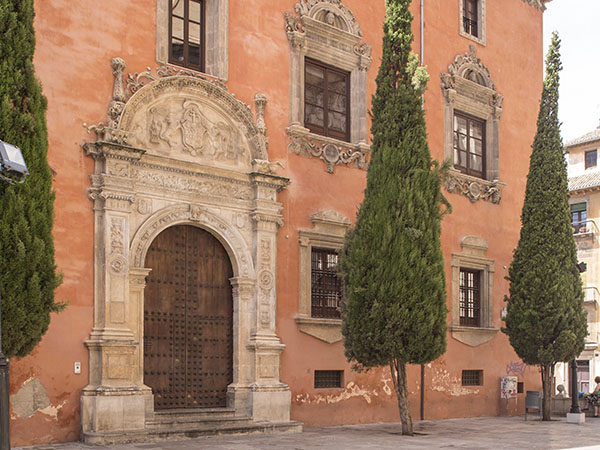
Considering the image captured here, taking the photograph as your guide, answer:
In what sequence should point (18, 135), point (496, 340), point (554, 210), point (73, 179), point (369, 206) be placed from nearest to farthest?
1. point (18, 135)
2. point (73, 179)
3. point (369, 206)
4. point (554, 210)
5. point (496, 340)

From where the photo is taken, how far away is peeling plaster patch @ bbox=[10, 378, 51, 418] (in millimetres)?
10727

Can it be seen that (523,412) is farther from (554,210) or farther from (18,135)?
(18,135)

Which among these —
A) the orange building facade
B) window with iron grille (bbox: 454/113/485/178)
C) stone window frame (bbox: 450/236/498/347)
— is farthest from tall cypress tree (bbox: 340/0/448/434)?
window with iron grille (bbox: 454/113/485/178)

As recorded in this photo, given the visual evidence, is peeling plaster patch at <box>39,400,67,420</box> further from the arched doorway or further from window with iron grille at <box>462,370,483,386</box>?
window with iron grille at <box>462,370,483,386</box>

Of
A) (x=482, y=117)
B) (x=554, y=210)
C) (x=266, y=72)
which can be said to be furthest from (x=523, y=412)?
(x=266, y=72)

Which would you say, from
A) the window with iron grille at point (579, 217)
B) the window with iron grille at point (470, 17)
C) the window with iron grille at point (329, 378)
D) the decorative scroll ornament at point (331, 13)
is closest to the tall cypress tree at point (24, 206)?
the window with iron grille at point (329, 378)

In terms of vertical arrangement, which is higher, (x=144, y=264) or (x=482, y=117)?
(x=482, y=117)

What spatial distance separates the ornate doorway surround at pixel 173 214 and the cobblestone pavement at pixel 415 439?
76cm

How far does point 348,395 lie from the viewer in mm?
15055

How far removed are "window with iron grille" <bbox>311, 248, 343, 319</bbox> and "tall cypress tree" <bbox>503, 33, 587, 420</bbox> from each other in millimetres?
4286

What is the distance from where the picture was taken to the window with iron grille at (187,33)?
1341 centimetres

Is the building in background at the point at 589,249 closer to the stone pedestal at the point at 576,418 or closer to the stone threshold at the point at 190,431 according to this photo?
the stone pedestal at the point at 576,418

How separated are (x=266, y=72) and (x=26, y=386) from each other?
6.67 m

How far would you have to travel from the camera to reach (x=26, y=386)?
10852mm
